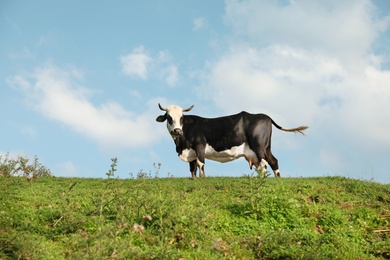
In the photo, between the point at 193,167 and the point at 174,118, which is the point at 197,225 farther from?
the point at 174,118

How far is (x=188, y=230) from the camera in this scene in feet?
27.9

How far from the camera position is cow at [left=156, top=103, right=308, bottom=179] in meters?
17.1

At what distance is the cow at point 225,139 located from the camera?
56.2 ft

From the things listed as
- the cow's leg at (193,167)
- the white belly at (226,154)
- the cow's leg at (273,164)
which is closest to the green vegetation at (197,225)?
the cow's leg at (273,164)

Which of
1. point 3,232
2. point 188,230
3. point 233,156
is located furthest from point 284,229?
point 233,156

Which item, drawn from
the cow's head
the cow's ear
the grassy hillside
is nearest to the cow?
the cow's head

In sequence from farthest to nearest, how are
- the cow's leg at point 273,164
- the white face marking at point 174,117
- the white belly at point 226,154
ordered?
the white face marking at point 174,117, the white belly at point 226,154, the cow's leg at point 273,164

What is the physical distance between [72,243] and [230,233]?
2725 mm

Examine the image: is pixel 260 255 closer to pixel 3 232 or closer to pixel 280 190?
pixel 280 190

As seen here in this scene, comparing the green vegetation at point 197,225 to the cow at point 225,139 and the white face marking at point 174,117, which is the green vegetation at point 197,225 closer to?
the cow at point 225,139

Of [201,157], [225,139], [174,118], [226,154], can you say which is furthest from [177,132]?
[226,154]

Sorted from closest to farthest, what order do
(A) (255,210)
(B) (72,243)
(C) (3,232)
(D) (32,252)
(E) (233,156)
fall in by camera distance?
(D) (32,252)
(B) (72,243)
(C) (3,232)
(A) (255,210)
(E) (233,156)

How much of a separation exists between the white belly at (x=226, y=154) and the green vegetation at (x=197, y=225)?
5249 mm

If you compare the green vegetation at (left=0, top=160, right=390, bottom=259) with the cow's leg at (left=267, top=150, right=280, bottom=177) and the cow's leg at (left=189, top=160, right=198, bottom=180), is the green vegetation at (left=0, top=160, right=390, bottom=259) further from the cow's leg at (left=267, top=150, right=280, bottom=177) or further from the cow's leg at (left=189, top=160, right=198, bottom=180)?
the cow's leg at (left=189, top=160, right=198, bottom=180)
